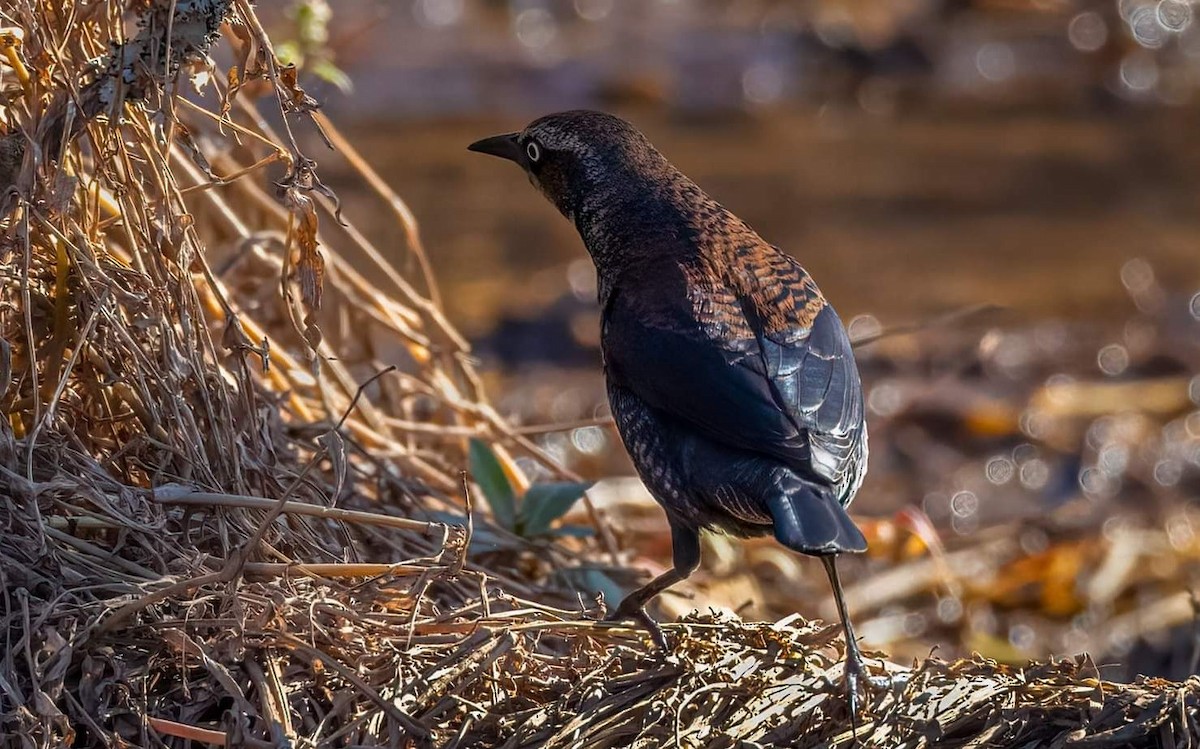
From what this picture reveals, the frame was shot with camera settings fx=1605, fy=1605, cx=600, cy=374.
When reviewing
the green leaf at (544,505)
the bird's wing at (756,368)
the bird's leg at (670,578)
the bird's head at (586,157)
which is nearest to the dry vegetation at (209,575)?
the bird's leg at (670,578)

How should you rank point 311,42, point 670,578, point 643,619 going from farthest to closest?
point 311,42 < point 670,578 < point 643,619

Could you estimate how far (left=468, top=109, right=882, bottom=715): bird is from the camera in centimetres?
324

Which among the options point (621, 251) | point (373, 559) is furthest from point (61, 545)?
point (621, 251)

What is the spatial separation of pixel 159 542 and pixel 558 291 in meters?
5.58

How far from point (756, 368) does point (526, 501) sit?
91 centimetres

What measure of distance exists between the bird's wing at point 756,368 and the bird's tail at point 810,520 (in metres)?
0.07

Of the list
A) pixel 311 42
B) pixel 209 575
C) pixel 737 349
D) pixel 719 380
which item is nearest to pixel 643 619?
pixel 719 380

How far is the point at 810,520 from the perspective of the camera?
3.06m

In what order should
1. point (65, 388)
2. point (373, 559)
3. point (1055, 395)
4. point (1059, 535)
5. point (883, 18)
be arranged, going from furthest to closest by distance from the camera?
point (883, 18)
point (1055, 395)
point (1059, 535)
point (373, 559)
point (65, 388)

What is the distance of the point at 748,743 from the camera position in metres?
2.80

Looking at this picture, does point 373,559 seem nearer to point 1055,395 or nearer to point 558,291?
point 1055,395

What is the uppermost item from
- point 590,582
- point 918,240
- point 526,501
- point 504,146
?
point 504,146

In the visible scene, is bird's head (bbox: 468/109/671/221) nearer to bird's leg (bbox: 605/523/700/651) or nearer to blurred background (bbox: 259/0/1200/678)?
blurred background (bbox: 259/0/1200/678)

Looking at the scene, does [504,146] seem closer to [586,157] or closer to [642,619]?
[586,157]
